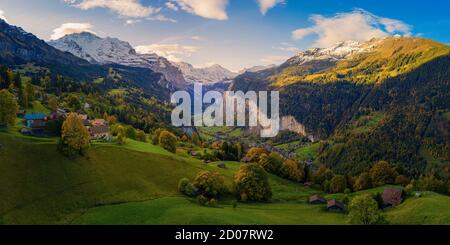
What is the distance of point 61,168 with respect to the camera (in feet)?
214

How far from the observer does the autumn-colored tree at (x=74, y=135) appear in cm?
7100

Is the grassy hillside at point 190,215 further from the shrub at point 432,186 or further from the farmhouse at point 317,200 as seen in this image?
the shrub at point 432,186

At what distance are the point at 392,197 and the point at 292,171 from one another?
125ft

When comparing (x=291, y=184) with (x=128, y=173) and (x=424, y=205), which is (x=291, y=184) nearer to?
(x=424, y=205)

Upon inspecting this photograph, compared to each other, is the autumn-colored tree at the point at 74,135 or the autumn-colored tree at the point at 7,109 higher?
the autumn-colored tree at the point at 7,109

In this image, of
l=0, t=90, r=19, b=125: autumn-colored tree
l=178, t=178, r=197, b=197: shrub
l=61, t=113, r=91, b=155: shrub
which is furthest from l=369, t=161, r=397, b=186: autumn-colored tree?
l=0, t=90, r=19, b=125: autumn-colored tree

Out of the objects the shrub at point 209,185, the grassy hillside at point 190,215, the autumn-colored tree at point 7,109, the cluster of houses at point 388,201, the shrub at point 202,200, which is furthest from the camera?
the cluster of houses at point 388,201

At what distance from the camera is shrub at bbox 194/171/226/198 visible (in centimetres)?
7969

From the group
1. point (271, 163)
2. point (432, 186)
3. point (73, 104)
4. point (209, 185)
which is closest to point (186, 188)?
point (209, 185)

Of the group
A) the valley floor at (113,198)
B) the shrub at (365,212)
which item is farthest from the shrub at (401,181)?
the shrub at (365,212)

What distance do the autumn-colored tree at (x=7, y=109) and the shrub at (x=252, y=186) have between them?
155 ft

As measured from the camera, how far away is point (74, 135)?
237 ft

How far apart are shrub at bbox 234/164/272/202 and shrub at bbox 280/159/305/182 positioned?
3197cm
